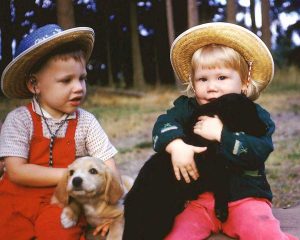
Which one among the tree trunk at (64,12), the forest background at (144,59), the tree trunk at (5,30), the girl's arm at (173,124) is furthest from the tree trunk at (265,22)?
the girl's arm at (173,124)

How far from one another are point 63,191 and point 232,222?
0.92 meters

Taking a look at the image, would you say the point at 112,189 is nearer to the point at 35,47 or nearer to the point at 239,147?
the point at 239,147

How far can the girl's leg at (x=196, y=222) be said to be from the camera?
251cm

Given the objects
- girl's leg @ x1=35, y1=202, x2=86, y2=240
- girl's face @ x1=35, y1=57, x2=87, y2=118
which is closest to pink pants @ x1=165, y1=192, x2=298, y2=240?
girl's leg @ x1=35, y1=202, x2=86, y2=240

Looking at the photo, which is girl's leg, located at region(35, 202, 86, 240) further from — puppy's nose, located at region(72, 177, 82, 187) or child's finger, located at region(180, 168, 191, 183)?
child's finger, located at region(180, 168, 191, 183)

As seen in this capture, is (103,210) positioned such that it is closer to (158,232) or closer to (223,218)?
(158,232)

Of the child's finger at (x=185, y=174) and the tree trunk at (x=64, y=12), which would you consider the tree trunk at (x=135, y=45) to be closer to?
the tree trunk at (x=64, y=12)

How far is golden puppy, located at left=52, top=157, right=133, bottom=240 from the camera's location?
2.42 metres

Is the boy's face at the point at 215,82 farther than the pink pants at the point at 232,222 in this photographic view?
Yes

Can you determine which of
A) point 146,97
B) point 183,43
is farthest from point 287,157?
point 146,97

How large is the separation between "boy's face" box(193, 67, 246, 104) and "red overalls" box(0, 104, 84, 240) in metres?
0.80

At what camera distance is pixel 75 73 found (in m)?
2.73

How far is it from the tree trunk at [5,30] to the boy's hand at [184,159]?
1.82 m

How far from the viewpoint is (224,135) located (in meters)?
2.45
